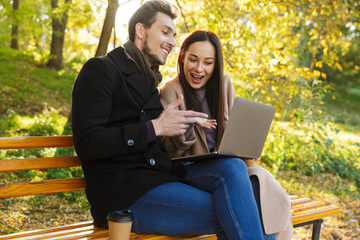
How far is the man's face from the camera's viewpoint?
2662mm

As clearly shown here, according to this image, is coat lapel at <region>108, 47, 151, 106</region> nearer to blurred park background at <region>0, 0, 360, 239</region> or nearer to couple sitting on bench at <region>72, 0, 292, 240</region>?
couple sitting on bench at <region>72, 0, 292, 240</region>

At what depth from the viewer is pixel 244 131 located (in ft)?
7.93

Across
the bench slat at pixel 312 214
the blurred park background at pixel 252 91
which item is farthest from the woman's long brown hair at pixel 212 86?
the bench slat at pixel 312 214

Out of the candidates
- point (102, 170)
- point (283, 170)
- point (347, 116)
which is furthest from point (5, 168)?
point (347, 116)

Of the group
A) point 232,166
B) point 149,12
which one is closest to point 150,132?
point 232,166

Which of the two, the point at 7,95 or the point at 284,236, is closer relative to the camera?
the point at 284,236

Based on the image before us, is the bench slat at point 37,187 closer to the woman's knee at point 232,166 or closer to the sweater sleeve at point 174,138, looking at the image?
the sweater sleeve at point 174,138

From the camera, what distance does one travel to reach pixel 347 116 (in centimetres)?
1967

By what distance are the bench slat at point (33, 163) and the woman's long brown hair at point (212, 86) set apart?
92 cm

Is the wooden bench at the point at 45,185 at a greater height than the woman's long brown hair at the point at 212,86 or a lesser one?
lesser

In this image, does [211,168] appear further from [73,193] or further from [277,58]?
[277,58]

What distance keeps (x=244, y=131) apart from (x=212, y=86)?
0.80 m

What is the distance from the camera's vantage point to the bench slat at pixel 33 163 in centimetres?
238

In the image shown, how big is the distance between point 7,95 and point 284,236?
671 cm
